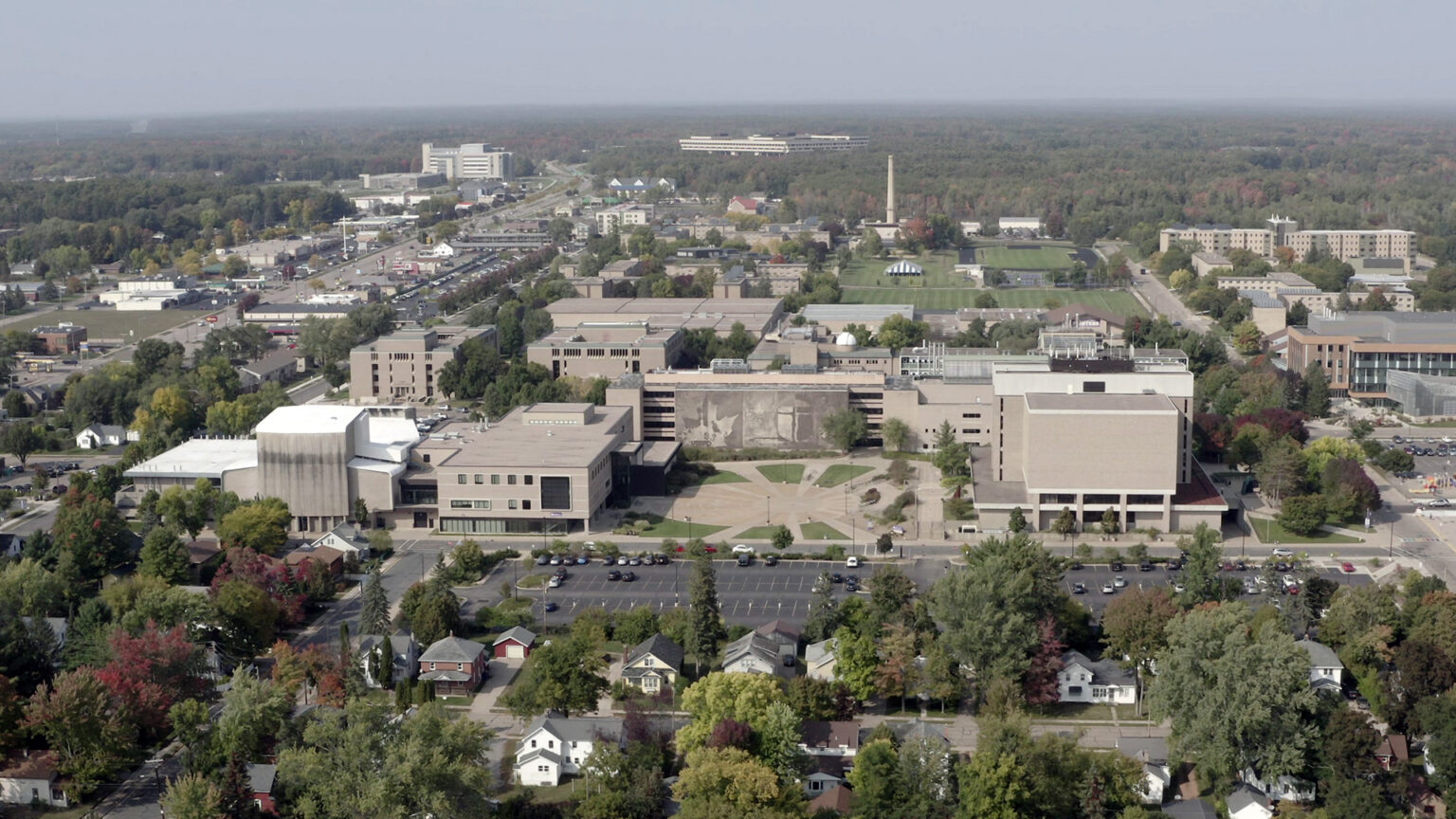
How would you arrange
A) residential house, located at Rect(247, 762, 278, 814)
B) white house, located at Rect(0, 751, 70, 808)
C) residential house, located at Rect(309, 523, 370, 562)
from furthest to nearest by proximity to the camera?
1. residential house, located at Rect(309, 523, 370, 562)
2. white house, located at Rect(0, 751, 70, 808)
3. residential house, located at Rect(247, 762, 278, 814)

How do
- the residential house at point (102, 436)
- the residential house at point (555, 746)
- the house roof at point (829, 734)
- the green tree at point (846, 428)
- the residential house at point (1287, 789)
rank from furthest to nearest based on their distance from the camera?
the residential house at point (102, 436)
the green tree at point (846, 428)
the house roof at point (829, 734)
the residential house at point (555, 746)
the residential house at point (1287, 789)

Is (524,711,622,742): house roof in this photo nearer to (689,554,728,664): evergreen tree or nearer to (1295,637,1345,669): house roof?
(689,554,728,664): evergreen tree

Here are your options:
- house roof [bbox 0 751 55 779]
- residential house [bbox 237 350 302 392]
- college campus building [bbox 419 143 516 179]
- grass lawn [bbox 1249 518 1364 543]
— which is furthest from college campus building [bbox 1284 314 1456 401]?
college campus building [bbox 419 143 516 179]

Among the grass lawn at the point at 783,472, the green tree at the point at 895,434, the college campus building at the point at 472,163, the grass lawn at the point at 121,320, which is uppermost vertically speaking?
the college campus building at the point at 472,163

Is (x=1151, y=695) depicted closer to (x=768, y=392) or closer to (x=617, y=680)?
(x=617, y=680)

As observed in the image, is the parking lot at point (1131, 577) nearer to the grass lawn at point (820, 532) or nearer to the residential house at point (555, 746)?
the grass lawn at point (820, 532)

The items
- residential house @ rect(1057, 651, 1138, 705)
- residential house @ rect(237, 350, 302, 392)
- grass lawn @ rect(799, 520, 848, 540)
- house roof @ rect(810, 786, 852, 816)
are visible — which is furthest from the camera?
residential house @ rect(237, 350, 302, 392)

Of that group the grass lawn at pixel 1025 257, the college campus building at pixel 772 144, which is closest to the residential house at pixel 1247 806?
the grass lawn at pixel 1025 257
